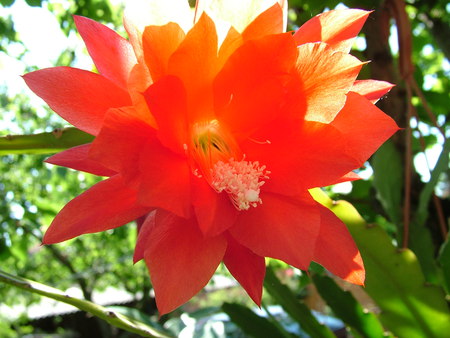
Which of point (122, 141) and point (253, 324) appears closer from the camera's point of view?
point (122, 141)

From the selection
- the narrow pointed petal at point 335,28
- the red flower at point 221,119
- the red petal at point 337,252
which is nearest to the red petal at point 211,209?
the red flower at point 221,119

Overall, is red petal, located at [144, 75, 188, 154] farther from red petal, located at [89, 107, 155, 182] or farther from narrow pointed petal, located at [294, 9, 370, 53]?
narrow pointed petal, located at [294, 9, 370, 53]

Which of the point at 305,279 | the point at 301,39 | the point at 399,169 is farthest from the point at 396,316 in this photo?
the point at 301,39

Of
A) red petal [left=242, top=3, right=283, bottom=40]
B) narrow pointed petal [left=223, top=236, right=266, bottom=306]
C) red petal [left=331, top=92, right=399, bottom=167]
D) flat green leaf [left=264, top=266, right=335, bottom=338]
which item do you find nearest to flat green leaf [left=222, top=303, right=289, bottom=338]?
flat green leaf [left=264, top=266, right=335, bottom=338]

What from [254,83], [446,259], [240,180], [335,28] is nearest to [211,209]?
[240,180]

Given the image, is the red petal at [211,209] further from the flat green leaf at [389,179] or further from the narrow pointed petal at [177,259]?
the flat green leaf at [389,179]

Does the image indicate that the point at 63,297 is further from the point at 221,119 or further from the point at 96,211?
the point at 221,119
